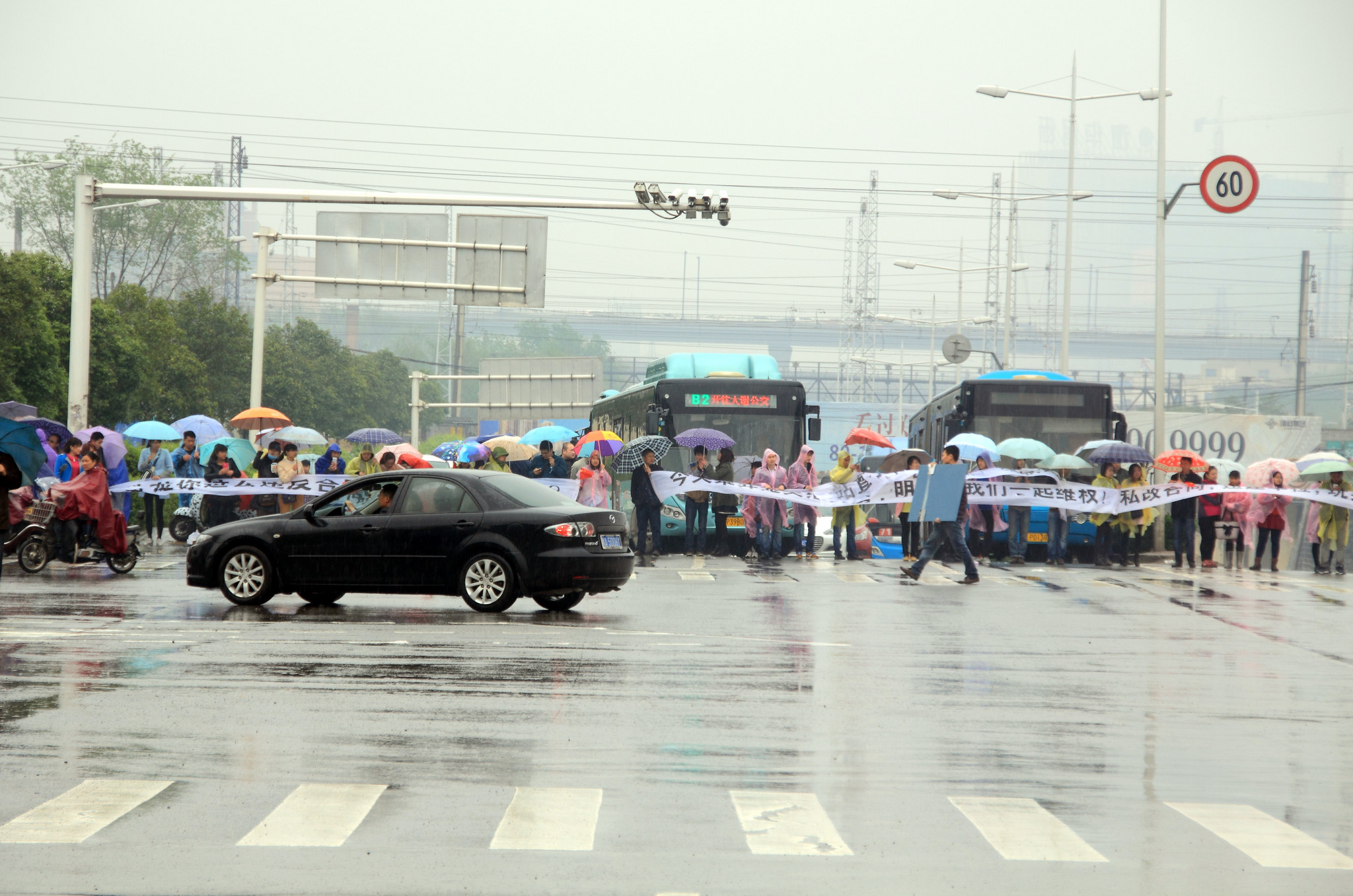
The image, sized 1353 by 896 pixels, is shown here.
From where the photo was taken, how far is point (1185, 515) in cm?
2462

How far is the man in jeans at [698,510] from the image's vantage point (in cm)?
2503

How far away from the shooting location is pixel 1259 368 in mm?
172375

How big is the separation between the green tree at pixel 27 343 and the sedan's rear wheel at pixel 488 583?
24.2 m

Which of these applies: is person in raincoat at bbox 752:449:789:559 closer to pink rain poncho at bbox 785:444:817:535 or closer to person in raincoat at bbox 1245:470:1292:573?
pink rain poncho at bbox 785:444:817:535

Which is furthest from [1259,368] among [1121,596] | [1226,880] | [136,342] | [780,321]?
[1226,880]

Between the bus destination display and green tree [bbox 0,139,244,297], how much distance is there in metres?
44.1

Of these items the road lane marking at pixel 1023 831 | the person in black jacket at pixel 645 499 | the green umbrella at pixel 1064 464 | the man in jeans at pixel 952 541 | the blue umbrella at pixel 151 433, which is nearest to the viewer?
the road lane marking at pixel 1023 831

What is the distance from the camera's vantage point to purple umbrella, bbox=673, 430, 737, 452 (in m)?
25.9

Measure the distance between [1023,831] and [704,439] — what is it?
19812 millimetres

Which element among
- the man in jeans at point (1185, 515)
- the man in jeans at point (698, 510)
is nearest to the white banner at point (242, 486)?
the man in jeans at point (698, 510)

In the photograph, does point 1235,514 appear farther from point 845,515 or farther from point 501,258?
point 501,258

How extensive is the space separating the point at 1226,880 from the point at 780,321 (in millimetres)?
147300

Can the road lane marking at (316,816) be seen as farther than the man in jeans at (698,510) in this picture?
No

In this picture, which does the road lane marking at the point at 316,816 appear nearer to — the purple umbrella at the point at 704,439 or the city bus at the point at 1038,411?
the purple umbrella at the point at 704,439
